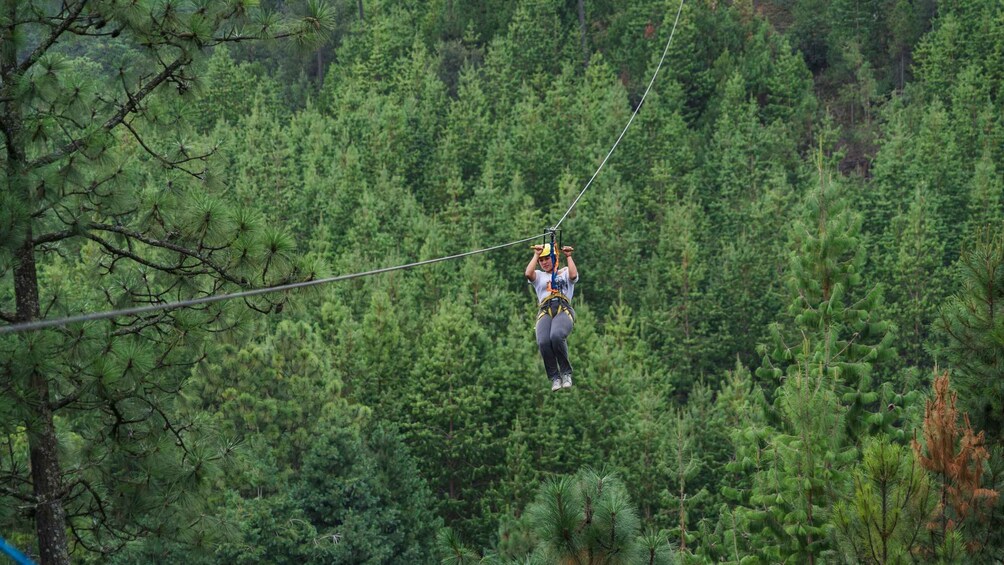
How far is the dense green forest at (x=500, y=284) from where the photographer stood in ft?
38.6

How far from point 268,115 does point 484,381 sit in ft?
126

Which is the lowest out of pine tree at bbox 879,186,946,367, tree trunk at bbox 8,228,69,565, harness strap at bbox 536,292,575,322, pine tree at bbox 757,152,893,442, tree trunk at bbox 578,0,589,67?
tree trunk at bbox 8,228,69,565

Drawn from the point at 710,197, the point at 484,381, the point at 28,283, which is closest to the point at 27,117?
the point at 28,283

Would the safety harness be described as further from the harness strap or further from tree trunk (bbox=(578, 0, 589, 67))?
tree trunk (bbox=(578, 0, 589, 67))

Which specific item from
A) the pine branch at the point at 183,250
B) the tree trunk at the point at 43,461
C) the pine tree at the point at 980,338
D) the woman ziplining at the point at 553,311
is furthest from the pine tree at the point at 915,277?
the tree trunk at the point at 43,461

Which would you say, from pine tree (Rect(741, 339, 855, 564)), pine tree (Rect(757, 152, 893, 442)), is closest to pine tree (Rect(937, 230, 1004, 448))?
pine tree (Rect(741, 339, 855, 564))

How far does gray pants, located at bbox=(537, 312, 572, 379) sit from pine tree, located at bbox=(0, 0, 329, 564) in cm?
308

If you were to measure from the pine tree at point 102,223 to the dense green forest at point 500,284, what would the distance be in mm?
39

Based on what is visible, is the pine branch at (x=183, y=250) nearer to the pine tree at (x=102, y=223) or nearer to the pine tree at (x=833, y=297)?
the pine tree at (x=102, y=223)

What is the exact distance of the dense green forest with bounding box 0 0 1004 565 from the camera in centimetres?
1176

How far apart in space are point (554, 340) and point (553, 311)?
0.38 m

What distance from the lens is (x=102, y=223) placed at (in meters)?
12.0

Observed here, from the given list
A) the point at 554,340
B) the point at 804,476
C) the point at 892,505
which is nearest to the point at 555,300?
the point at 554,340

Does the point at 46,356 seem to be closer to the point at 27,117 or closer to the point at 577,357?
the point at 27,117
